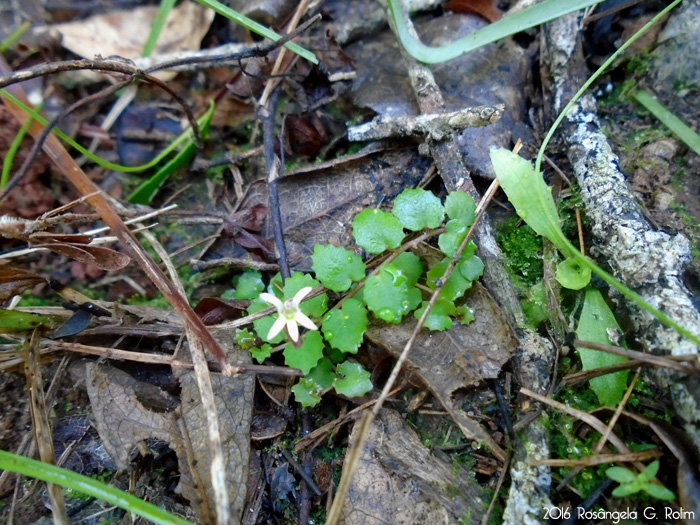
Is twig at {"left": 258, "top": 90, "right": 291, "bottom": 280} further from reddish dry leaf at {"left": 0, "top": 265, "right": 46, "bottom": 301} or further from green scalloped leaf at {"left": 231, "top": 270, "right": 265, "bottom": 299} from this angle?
reddish dry leaf at {"left": 0, "top": 265, "right": 46, "bottom": 301}

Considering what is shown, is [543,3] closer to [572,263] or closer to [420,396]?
[572,263]

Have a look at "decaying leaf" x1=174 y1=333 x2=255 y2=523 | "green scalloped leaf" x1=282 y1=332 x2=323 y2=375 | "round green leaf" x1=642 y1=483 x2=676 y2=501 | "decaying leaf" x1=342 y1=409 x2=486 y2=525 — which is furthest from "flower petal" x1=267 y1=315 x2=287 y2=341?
"round green leaf" x1=642 y1=483 x2=676 y2=501

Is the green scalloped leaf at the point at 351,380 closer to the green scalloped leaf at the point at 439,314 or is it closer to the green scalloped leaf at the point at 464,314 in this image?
the green scalloped leaf at the point at 439,314

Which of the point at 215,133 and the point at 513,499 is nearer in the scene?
the point at 513,499

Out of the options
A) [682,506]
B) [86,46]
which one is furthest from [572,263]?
[86,46]

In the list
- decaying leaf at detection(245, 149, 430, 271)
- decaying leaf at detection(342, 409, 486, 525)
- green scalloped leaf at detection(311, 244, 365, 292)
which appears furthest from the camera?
decaying leaf at detection(245, 149, 430, 271)
